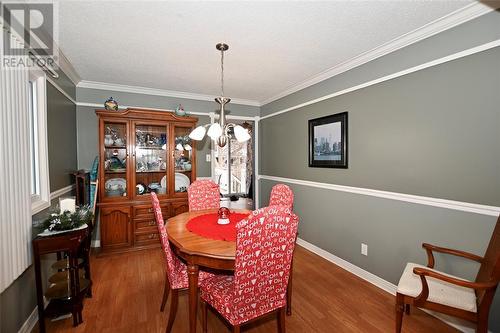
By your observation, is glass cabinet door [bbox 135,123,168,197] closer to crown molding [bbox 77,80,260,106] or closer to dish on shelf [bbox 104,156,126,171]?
dish on shelf [bbox 104,156,126,171]

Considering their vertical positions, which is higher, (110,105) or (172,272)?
(110,105)

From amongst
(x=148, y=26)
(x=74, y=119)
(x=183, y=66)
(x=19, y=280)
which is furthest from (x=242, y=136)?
(x=74, y=119)

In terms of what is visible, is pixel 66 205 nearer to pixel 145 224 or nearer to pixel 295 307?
pixel 145 224

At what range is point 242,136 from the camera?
2.15 meters

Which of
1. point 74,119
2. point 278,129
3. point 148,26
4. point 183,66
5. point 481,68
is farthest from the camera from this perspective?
point 278,129

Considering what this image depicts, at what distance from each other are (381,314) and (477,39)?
2.36 m

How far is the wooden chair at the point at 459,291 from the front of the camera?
1.47 metres

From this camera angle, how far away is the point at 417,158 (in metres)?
2.19

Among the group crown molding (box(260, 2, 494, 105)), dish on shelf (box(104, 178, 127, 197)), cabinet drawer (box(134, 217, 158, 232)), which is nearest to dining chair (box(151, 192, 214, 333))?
cabinet drawer (box(134, 217, 158, 232))

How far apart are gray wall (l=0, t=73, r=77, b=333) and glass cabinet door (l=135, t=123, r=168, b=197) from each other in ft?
2.79

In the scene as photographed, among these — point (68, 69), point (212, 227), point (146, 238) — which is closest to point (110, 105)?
point (68, 69)

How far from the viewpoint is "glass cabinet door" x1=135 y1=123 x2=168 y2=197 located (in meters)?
3.73

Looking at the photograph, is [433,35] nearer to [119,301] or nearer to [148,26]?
[148,26]

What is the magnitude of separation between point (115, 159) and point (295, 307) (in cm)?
316
